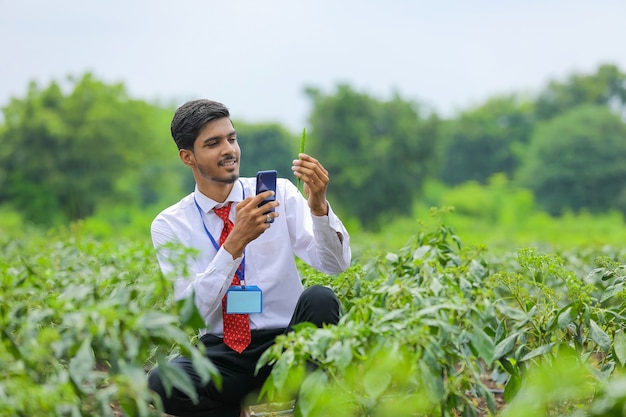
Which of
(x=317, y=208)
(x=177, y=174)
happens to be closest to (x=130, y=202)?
(x=177, y=174)

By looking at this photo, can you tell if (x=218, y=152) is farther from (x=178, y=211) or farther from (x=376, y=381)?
(x=376, y=381)

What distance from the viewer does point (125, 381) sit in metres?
2.07

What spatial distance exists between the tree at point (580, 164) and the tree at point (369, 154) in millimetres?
9962

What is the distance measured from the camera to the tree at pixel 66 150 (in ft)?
138

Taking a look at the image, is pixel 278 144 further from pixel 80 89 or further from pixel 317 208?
pixel 317 208

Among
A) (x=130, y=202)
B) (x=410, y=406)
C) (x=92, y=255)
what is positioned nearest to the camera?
(x=410, y=406)

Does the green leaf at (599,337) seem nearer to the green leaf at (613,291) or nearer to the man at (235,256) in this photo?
the green leaf at (613,291)

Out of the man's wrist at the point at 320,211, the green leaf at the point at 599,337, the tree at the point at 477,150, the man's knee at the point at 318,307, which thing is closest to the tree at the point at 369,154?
the tree at the point at 477,150

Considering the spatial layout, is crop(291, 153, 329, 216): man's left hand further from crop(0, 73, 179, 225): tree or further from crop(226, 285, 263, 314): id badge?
crop(0, 73, 179, 225): tree

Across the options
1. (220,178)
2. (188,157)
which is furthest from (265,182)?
(188,157)

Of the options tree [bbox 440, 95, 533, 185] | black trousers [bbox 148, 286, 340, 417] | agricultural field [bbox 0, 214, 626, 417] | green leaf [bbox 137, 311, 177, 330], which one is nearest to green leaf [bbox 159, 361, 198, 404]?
agricultural field [bbox 0, 214, 626, 417]

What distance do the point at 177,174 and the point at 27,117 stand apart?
18099 mm

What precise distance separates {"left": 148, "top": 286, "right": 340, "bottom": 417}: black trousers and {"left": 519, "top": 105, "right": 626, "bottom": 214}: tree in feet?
167

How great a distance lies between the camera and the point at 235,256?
10.8 ft
